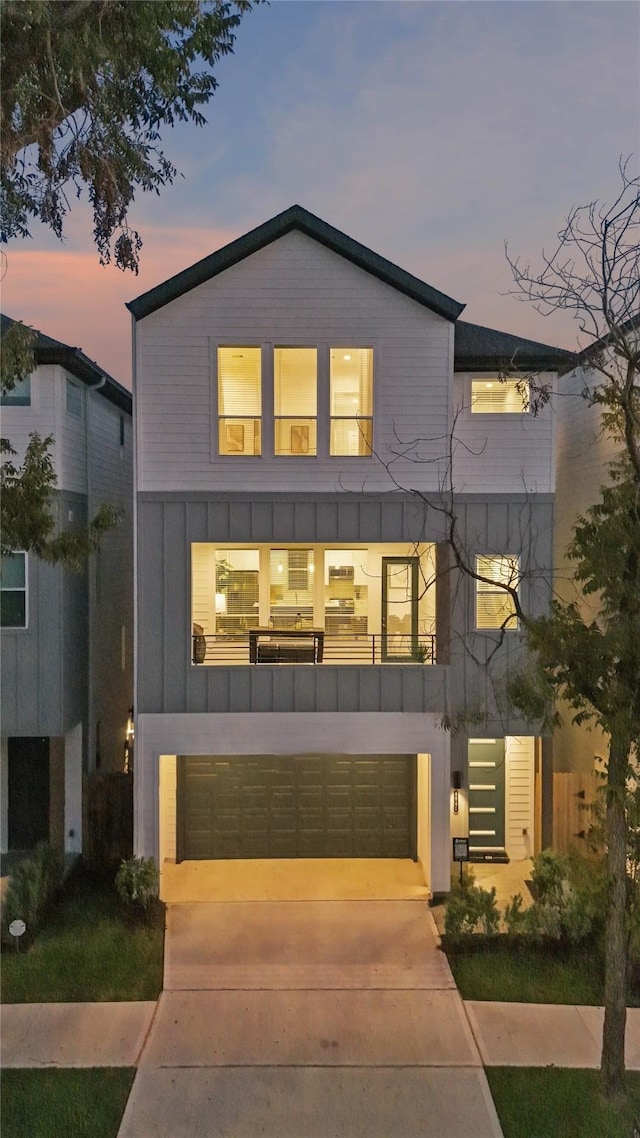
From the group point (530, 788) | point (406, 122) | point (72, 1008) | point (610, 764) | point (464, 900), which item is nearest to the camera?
point (610, 764)

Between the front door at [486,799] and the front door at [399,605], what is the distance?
214 centimetres

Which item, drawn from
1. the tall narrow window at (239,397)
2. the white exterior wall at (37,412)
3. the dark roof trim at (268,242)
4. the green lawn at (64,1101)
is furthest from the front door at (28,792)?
the dark roof trim at (268,242)

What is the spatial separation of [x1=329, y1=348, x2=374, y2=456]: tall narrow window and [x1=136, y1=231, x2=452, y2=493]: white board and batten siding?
0.63 ft

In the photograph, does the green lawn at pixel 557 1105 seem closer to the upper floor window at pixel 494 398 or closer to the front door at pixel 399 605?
the front door at pixel 399 605

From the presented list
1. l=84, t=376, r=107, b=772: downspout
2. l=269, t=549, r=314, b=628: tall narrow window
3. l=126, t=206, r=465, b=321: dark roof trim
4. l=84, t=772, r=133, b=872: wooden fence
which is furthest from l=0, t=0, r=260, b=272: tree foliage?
l=84, t=772, r=133, b=872: wooden fence

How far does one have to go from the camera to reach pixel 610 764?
22.3 ft

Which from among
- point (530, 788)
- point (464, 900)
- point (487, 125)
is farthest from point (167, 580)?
point (487, 125)

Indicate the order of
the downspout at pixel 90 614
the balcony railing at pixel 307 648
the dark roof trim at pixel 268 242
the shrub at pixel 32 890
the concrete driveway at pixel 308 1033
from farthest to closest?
the downspout at pixel 90 614, the balcony railing at pixel 307 648, the dark roof trim at pixel 268 242, the shrub at pixel 32 890, the concrete driveway at pixel 308 1033

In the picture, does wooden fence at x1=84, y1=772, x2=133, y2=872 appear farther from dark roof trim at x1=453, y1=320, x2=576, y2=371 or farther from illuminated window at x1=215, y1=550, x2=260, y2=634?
dark roof trim at x1=453, y1=320, x2=576, y2=371

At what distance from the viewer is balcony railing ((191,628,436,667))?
11.6 metres

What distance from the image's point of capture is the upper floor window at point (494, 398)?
1148 centimetres

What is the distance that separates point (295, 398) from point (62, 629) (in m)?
5.23

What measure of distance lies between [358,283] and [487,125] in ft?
14.5

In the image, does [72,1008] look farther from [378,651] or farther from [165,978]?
[378,651]
